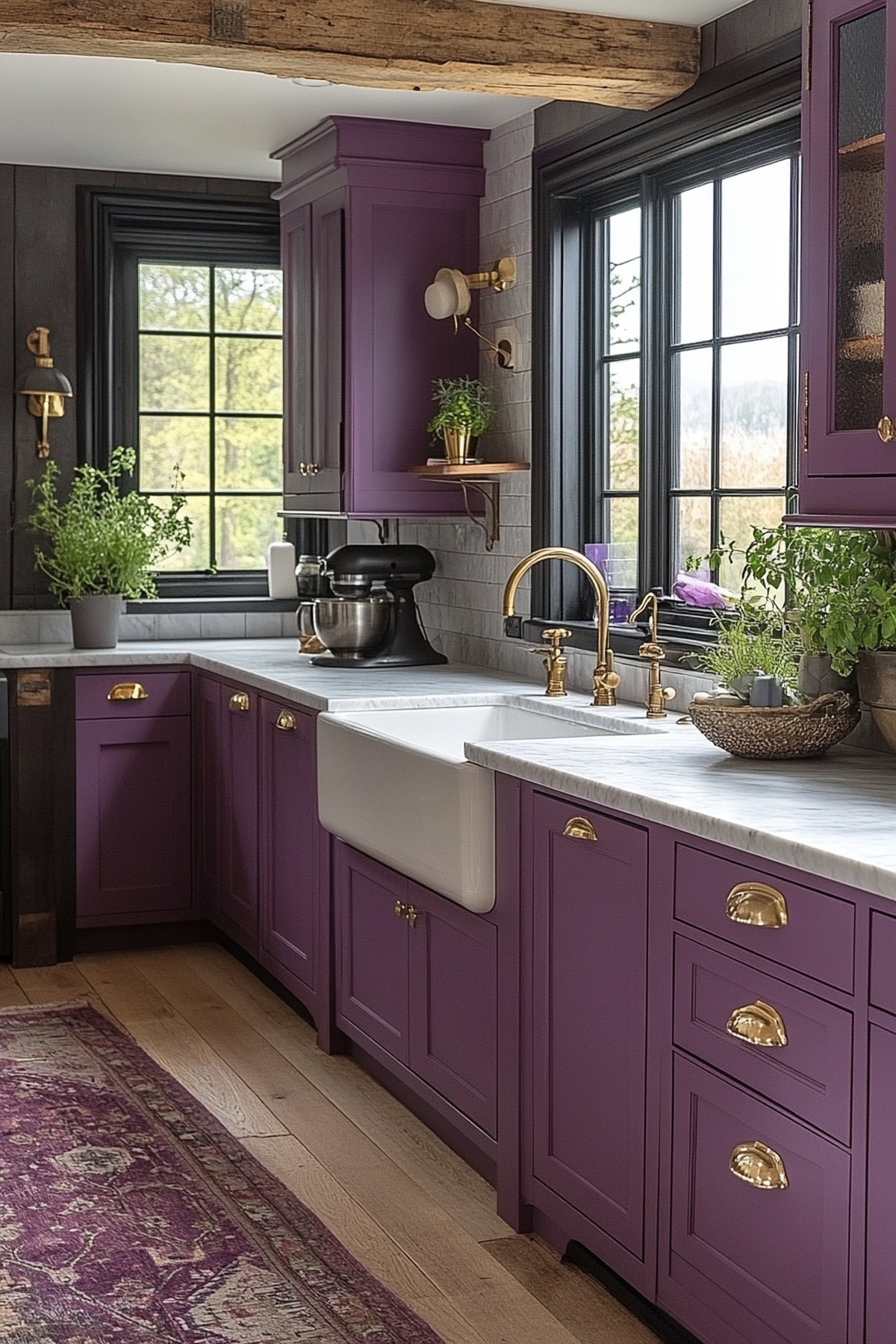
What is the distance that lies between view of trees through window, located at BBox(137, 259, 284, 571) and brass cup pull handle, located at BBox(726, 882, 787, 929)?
3755mm

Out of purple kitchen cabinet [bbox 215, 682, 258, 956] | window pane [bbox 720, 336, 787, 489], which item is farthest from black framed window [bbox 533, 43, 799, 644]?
purple kitchen cabinet [bbox 215, 682, 258, 956]

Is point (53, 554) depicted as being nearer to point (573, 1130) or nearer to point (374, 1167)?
point (374, 1167)

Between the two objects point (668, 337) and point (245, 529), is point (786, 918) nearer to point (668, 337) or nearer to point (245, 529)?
point (668, 337)

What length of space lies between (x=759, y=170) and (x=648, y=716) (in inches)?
48.5

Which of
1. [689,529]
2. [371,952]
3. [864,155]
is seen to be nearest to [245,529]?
[689,529]

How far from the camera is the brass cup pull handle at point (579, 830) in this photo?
2691mm

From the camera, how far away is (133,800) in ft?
16.5

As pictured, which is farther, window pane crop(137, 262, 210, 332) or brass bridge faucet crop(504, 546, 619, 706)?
window pane crop(137, 262, 210, 332)

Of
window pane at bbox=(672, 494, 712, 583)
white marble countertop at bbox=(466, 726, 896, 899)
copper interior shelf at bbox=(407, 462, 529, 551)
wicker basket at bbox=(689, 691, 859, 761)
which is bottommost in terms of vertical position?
white marble countertop at bbox=(466, 726, 896, 899)

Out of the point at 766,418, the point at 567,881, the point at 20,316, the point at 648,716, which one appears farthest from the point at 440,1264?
the point at 20,316

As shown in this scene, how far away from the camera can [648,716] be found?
11.8 feet

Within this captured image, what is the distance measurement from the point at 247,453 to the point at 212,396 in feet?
0.76

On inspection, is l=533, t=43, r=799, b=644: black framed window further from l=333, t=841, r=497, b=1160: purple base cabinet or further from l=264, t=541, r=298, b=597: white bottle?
l=264, t=541, r=298, b=597: white bottle

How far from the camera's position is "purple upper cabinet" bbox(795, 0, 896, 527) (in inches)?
99.7
